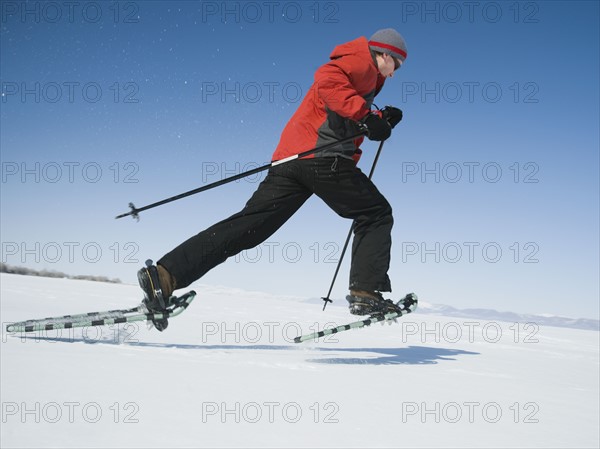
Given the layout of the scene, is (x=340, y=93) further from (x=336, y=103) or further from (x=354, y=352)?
(x=354, y=352)

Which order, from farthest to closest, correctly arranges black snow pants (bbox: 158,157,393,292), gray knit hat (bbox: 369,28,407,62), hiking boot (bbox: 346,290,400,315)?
hiking boot (bbox: 346,290,400,315)
gray knit hat (bbox: 369,28,407,62)
black snow pants (bbox: 158,157,393,292)

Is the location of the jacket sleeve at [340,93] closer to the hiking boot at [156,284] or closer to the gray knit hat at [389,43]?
the gray knit hat at [389,43]

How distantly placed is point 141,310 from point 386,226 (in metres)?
1.82

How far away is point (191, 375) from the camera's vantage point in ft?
8.45

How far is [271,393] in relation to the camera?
2.36 meters

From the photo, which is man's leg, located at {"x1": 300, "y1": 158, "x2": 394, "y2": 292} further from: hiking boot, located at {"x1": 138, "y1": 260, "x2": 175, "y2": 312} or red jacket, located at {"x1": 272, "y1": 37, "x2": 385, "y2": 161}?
hiking boot, located at {"x1": 138, "y1": 260, "x2": 175, "y2": 312}

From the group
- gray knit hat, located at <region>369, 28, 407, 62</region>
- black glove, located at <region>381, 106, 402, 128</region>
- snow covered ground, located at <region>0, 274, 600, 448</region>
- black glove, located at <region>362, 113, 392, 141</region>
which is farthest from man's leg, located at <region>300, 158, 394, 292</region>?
gray knit hat, located at <region>369, 28, 407, 62</region>

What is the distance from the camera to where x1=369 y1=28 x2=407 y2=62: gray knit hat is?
3.62 m

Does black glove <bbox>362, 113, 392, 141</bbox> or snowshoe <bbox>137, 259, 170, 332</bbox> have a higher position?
black glove <bbox>362, 113, 392, 141</bbox>

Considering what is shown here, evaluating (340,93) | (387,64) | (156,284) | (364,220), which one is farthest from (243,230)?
(387,64)

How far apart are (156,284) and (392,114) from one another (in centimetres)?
198

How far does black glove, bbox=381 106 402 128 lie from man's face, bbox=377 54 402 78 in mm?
245

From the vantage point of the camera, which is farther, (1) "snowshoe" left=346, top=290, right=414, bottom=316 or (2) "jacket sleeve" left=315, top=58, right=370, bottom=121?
(1) "snowshoe" left=346, top=290, right=414, bottom=316

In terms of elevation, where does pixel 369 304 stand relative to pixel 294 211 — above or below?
below
